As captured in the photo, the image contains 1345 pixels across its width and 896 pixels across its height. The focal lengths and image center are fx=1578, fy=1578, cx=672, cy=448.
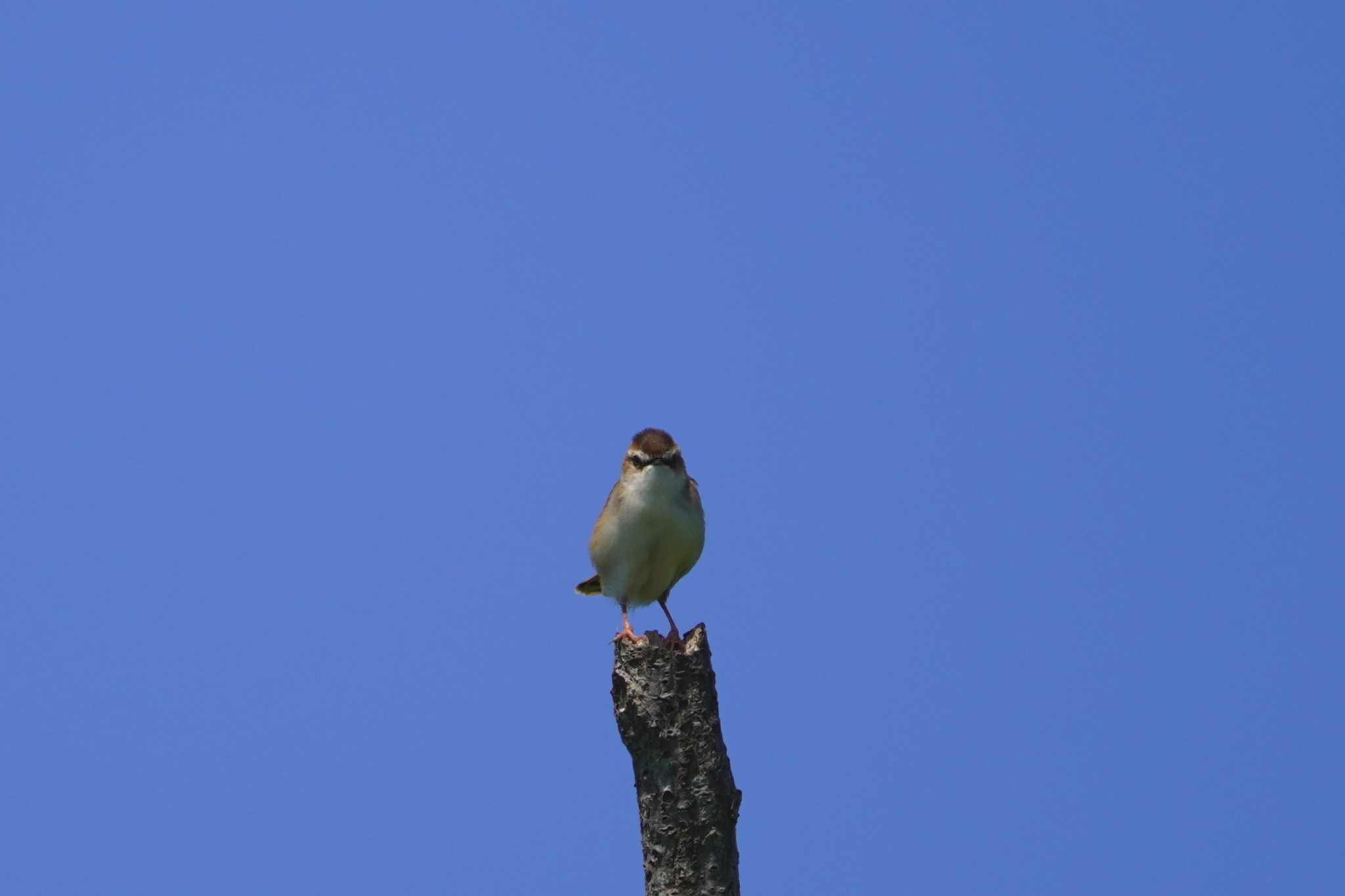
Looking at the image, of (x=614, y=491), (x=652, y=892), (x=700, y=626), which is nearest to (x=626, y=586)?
(x=614, y=491)

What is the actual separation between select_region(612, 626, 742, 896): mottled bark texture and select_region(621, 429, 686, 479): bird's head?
3.82m

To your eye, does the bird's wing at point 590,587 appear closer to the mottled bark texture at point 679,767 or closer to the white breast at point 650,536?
the white breast at point 650,536

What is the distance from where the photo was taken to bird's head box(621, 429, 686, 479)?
1361 centimetres

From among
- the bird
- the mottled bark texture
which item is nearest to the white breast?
the bird

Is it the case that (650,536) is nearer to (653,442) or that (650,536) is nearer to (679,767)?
(653,442)

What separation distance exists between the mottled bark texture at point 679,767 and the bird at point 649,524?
365 centimetres

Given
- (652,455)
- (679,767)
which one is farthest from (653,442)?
(679,767)

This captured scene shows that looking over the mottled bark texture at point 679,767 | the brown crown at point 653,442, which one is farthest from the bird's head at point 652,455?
the mottled bark texture at point 679,767

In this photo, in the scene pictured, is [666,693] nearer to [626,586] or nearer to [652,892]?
[652,892]

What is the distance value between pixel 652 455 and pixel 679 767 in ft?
14.9

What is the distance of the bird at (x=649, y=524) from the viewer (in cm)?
1355

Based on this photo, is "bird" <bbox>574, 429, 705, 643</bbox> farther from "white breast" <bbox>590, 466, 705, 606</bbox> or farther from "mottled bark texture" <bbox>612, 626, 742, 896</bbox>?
"mottled bark texture" <bbox>612, 626, 742, 896</bbox>

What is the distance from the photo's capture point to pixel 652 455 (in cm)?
1362

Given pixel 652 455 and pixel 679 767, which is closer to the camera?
pixel 679 767
